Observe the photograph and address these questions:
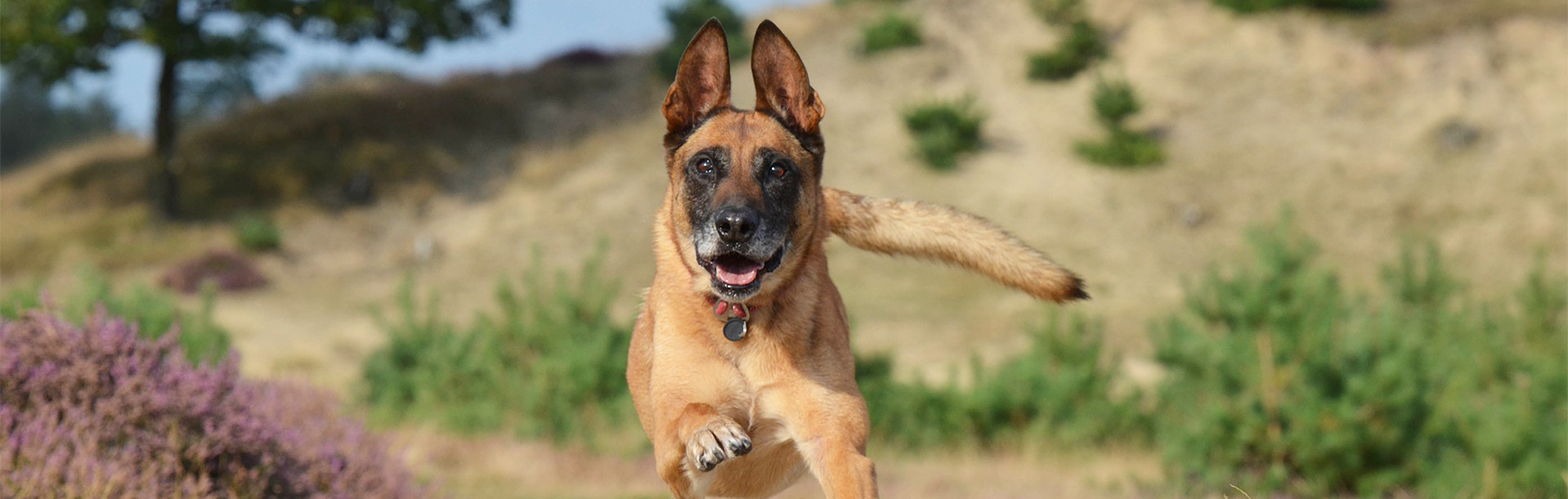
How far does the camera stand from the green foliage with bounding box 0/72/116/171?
189ft

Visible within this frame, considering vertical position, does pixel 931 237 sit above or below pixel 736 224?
below

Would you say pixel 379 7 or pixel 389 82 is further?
pixel 389 82

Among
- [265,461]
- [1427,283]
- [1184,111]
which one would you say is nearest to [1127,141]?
[1184,111]

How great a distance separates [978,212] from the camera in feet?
104

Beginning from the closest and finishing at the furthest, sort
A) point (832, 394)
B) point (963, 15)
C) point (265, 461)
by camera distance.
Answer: point (832, 394)
point (265, 461)
point (963, 15)

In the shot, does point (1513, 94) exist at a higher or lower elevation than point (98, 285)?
lower

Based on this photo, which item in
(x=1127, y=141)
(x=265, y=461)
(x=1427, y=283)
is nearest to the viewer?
(x=265, y=461)

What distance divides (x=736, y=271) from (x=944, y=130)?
2902cm

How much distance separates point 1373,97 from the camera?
32969 millimetres

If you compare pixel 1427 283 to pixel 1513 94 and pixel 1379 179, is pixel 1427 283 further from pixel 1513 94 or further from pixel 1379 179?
pixel 1513 94

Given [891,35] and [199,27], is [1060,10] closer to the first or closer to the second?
[891,35]

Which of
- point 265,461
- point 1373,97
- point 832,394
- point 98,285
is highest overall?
point 832,394

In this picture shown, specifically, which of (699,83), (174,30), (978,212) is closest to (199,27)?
(174,30)

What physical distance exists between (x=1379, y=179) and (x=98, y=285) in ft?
89.2
